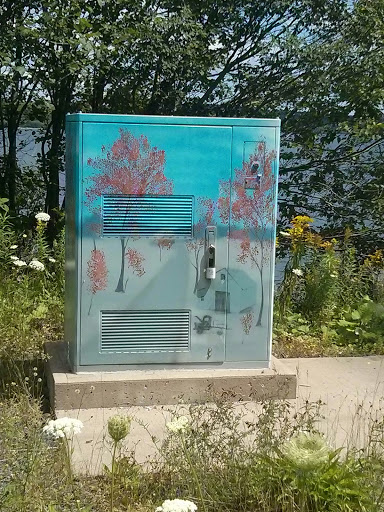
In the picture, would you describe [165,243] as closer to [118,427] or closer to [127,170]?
[127,170]

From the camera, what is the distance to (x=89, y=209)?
4695mm

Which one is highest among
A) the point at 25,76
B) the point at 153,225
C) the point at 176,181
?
the point at 25,76

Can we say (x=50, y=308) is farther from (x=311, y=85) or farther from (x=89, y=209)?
(x=311, y=85)

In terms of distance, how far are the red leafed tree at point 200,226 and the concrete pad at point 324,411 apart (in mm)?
1007

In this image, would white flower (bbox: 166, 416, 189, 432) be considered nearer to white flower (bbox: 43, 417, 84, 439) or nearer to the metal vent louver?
white flower (bbox: 43, 417, 84, 439)

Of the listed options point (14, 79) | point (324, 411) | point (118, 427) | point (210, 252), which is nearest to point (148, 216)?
point (210, 252)

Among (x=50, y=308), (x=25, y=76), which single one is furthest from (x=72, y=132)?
(x=25, y=76)

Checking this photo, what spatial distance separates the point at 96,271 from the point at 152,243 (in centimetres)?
42

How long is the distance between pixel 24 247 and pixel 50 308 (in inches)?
60.8

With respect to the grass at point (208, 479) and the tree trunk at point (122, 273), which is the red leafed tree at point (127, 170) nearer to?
the tree trunk at point (122, 273)

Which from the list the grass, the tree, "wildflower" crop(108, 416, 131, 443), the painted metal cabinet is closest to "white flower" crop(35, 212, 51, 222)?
the tree

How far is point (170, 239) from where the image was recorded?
15.8ft

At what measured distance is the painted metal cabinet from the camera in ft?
15.4

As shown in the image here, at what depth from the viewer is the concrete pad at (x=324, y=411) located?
4020 mm
